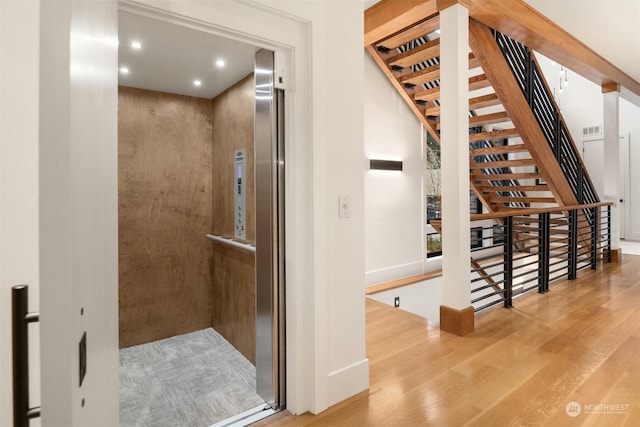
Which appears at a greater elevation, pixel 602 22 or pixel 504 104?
pixel 602 22

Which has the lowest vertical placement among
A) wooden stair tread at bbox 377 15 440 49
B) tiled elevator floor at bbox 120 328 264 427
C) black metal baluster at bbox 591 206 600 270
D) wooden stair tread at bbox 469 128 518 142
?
tiled elevator floor at bbox 120 328 264 427

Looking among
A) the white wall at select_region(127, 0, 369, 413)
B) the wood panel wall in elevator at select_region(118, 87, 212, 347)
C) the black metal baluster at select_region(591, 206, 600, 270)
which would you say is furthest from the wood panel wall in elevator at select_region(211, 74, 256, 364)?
the black metal baluster at select_region(591, 206, 600, 270)

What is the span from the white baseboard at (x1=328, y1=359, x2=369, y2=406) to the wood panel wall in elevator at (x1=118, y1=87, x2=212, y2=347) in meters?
1.90

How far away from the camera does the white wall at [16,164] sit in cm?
99

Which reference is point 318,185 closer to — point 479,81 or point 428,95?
point 479,81

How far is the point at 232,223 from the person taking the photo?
2969 mm

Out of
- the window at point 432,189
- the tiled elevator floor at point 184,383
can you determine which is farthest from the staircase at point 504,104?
the tiled elevator floor at point 184,383

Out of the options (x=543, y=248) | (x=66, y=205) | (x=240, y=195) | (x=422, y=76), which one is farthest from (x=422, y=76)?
Result: (x=66, y=205)

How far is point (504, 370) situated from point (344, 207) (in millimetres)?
1509

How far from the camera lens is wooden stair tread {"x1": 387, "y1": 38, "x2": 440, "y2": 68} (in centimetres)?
360

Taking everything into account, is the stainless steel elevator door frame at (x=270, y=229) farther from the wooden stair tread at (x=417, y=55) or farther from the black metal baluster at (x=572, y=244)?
the black metal baluster at (x=572, y=244)

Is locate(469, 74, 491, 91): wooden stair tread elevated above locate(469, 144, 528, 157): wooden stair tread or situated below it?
above

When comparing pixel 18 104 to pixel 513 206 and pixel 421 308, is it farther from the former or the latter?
pixel 513 206

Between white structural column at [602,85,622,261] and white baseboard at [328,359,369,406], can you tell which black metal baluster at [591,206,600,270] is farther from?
white baseboard at [328,359,369,406]
